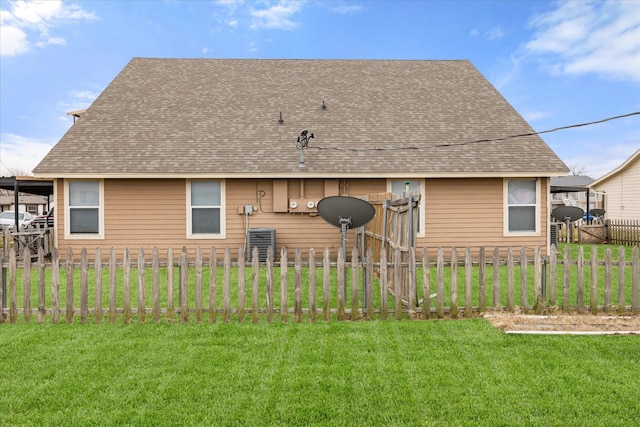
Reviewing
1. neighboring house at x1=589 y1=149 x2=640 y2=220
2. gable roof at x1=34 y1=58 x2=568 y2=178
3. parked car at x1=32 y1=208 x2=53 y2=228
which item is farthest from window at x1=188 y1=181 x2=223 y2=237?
neighboring house at x1=589 y1=149 x2=640 y2=220

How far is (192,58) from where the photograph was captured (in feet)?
63.7

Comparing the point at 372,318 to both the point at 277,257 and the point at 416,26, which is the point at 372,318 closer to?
the point at 277,257

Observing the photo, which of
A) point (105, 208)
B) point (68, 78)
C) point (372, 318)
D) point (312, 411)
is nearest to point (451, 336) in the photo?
point (372, 318)

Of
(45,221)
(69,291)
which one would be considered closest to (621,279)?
(69,291)

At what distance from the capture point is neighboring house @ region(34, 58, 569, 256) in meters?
13.0

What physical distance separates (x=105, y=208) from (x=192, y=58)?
9334mm

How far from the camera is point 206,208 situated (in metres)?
13.3

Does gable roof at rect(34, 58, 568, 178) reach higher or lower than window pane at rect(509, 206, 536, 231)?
higher

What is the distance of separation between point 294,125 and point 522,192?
7.79m

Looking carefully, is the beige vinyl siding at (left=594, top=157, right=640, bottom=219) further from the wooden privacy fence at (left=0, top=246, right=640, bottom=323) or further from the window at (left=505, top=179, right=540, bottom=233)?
the wooden privacy fence at (left=0, top=246, right=640, bottom=323)

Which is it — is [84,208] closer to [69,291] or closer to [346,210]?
[69,291]

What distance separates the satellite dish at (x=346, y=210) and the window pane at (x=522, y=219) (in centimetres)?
757

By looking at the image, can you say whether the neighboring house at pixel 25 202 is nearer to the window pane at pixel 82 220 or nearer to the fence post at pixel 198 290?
the window pane at pixel 82 220

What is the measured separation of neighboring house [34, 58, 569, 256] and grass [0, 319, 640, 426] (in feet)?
24.7
